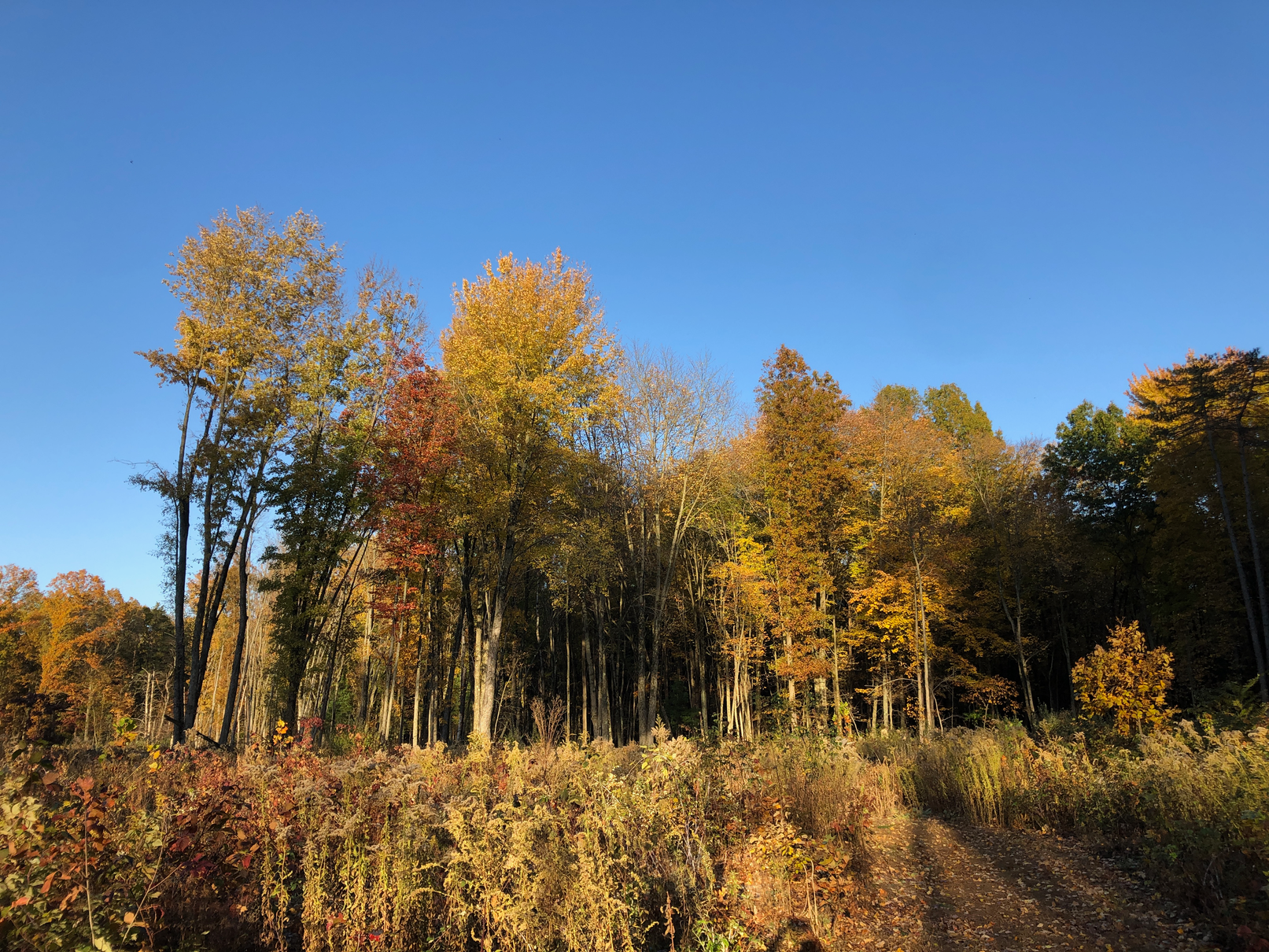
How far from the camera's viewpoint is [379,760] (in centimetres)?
581

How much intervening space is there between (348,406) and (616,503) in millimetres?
8728

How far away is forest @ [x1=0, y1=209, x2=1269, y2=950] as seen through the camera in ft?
13.7

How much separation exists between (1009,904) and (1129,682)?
21.6ft

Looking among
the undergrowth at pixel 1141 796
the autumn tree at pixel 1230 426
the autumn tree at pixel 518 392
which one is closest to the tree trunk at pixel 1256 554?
the autumn tree at pixel 1230 426

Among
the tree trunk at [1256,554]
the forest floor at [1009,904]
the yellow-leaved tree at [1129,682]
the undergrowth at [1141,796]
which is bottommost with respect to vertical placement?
the forest floor at [1009,904]

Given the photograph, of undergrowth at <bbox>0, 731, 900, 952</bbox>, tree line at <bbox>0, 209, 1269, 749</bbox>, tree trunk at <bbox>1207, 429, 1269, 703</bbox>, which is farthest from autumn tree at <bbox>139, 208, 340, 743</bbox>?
tree trunk at <bbox>1207, 429, 1269, 703</bbox>

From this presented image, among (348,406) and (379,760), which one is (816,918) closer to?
(379,760)

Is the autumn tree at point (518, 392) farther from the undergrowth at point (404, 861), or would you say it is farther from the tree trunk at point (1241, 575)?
the tree trunk at point (1241, 575)

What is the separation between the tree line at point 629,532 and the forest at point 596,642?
0.14 meters

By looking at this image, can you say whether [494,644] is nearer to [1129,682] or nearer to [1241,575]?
[1129,682]

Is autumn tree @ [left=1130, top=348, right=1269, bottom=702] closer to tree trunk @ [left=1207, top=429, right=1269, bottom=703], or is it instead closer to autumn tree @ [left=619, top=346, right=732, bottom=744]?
tree trunk @ [left=1207, top=429, right=1269, bottom=703]

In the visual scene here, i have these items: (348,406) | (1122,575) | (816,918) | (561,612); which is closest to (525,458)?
(348,406)

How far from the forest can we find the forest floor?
319 mm

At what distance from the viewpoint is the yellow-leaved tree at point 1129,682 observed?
415 inches
